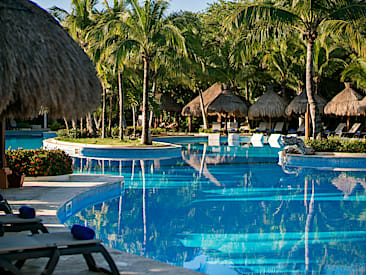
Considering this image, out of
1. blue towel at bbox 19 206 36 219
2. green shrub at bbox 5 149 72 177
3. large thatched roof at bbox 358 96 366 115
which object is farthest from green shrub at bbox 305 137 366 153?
blue towel at bbox 19 206 36 219

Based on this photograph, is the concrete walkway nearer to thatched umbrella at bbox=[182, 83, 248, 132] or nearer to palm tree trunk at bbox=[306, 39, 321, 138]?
palm tree trunk at bbox=[306, 39, 321, 138]

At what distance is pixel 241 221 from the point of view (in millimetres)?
7578

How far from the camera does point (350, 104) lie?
25922 millimetres

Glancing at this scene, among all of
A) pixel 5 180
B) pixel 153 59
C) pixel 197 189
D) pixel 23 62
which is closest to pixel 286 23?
pixel 153 59

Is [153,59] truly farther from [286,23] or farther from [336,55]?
[336,55]

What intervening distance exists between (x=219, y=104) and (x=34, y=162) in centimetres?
2352

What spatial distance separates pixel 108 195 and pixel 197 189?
2.24m

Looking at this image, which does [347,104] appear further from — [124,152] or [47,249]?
[47,249]

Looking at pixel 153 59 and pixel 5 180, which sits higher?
pixel 153 59

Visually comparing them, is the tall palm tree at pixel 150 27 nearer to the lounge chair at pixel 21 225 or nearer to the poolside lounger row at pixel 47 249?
the lounge chair at pixel 21 225

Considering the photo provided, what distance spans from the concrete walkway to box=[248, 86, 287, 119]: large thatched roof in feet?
70.4

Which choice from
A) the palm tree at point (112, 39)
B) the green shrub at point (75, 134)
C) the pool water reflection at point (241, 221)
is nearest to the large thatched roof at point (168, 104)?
the green shrub at point (75, 134)

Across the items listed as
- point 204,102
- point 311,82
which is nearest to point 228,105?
point 204,102

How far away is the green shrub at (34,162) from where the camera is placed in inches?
381
